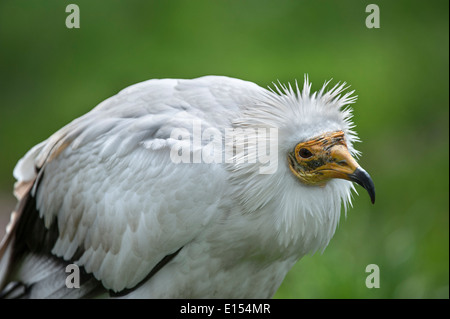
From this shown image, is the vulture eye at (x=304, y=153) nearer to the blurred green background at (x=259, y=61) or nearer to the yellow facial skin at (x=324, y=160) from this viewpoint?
the yellow facial skin at (x=324, y=160)

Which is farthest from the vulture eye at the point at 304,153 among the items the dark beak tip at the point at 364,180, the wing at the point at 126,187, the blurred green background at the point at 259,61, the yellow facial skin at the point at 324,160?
the blurred green background at the point at 259,61

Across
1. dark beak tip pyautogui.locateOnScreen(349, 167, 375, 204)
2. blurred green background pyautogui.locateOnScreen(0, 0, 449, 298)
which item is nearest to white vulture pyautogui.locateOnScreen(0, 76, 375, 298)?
dark beak tip pyautogui.locateOnScreen(349, 167, 375, 204)

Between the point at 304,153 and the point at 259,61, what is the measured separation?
5.24m

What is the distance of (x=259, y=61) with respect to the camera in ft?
26.8

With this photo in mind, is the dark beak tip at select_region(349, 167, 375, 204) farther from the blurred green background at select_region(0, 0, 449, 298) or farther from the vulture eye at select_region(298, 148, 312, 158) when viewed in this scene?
the blurred green background at select_region(0, 0, 449, 298)

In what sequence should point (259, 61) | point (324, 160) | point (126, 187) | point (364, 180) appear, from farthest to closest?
point (259, 61), point (126, 187), point (324, 160), point (364, 180)

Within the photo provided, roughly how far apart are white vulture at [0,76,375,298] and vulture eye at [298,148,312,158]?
0.6 inches

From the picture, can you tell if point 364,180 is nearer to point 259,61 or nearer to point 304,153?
point 304,153

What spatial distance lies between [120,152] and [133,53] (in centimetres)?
537

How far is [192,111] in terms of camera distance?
3238 millimetres

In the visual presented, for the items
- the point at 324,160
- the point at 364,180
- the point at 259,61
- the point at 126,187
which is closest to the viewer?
the point at 364,180

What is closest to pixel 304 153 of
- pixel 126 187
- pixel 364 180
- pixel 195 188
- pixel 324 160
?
pixel 324 160

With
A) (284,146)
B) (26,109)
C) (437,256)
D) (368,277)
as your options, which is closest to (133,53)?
(26,109)

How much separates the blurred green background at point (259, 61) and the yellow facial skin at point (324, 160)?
3.65 meters
